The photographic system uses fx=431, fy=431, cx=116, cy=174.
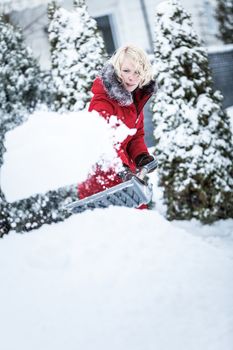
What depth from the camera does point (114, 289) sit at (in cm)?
334

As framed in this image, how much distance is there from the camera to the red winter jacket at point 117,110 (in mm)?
2885

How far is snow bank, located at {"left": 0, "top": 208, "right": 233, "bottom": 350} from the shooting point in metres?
2.78

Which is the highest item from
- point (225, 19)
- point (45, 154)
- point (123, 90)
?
point (123, 90)

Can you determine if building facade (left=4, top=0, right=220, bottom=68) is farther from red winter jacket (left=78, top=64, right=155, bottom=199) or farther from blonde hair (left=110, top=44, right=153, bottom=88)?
blonde hair (left=110, top=44, right=153, bottom=88)

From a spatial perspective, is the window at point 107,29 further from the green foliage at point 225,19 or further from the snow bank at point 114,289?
the snow bank at point 114,289

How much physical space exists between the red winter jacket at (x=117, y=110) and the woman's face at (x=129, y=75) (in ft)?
0.17

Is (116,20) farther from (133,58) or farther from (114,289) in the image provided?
(114,289)

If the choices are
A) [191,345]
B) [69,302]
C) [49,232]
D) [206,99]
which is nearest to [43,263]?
[69,302]

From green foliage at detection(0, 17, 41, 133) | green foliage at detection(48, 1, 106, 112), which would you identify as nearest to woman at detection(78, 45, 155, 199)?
green foliage at detection(48, 1, 106, 112)

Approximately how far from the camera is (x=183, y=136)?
5484 mm

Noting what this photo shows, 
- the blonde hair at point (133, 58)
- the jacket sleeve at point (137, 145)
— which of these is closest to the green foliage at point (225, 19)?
the jacket sleeve at point (137, 145)

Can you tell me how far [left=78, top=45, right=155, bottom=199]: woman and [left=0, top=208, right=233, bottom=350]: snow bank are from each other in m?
0.83

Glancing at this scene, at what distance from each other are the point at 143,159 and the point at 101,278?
A: 3.45ft

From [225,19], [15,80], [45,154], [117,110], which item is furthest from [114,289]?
[225,19]
